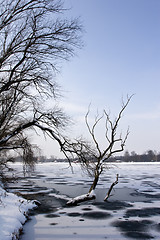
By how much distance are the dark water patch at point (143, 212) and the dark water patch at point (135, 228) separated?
2.92 feet

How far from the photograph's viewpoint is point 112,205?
36.7ft

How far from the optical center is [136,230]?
7.34 metres

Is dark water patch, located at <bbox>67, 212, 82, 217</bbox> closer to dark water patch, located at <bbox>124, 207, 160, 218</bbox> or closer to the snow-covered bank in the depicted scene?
the snow-covered bank

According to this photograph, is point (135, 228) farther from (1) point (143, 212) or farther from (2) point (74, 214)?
(2) point (74, 214)

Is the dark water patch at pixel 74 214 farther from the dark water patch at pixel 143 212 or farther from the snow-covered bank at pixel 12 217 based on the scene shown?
the dark water patch at pixel 143 212

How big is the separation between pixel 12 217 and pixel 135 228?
4.93 metres

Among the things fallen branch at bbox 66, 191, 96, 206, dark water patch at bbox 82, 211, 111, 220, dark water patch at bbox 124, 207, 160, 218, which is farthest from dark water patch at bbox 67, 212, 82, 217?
dark water patch at bbox 124, 207, 160, 218

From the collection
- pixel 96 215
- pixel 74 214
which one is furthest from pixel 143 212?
pixel 74 214

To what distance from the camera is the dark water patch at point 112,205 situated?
1067 cm

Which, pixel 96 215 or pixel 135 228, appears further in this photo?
pixel 96 215

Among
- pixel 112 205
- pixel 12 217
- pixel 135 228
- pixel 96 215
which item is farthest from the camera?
pixel 112 205

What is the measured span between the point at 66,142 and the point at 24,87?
2769 mm

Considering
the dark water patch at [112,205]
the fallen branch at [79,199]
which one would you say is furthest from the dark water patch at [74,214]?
the fallen branch at [79,199]

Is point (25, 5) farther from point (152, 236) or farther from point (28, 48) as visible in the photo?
point (152, 236)
